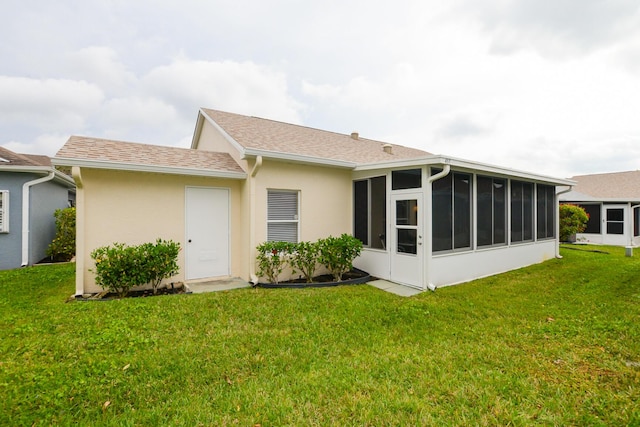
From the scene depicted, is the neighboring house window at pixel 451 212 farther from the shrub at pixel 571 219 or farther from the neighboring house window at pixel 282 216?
the shrub at pixel 571 219

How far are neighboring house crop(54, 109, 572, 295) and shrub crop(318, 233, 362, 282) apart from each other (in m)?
0.70

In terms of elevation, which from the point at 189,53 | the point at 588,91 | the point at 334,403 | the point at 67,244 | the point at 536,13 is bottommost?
the point at 334,403

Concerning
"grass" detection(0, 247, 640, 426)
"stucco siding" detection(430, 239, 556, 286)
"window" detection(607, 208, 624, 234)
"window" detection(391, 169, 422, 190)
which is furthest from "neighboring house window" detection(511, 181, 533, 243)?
"window" detection(607, 208, 624, 234)

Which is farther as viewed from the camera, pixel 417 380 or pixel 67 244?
pixel 67 244

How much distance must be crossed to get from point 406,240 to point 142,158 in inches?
249

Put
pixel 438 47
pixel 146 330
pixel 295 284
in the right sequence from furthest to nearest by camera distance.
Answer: pixel 438 47, pixel 295 284, pixel 146 330

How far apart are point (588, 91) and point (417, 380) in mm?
12174

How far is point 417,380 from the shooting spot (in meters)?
3.20

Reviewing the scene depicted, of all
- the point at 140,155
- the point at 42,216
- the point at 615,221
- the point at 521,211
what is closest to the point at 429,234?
the point at 521,211

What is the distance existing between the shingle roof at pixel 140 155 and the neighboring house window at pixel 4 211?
15.0ft

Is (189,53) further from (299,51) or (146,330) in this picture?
(146,330)

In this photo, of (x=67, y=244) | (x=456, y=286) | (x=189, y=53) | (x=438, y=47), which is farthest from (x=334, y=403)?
(x=189, y=53)

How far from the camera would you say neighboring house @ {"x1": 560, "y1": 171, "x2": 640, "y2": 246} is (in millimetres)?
15698

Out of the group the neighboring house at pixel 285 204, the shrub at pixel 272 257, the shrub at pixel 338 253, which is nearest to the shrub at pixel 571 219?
the neighboring house at pixel 285 204
